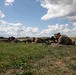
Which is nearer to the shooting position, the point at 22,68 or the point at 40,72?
the point at 40,72

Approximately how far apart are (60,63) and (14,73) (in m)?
6.18

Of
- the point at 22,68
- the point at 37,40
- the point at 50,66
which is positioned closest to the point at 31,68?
the point at 22,68

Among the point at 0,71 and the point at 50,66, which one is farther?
the point at 50,66

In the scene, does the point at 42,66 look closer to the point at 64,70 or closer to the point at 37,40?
the point at 64,70

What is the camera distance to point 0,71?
18.1 meters

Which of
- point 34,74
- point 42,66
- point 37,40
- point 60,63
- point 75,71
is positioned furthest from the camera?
point 37,40

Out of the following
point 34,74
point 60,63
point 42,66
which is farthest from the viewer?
point 60,63

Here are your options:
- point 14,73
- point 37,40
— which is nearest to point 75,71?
point 14,73

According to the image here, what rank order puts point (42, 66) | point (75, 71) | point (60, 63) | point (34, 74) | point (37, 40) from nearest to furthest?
1. point (34, 74)
2. point (75, 71)
3. point (42, 66)
4. point (60, 63)
5. point (37, 40)

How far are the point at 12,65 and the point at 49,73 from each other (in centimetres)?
435

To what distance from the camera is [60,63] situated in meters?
21.8

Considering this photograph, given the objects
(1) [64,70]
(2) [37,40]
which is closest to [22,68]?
(1) [64,70]

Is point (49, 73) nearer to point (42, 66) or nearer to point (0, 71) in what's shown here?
point (42, 66)

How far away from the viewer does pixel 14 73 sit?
1748 centimetres
